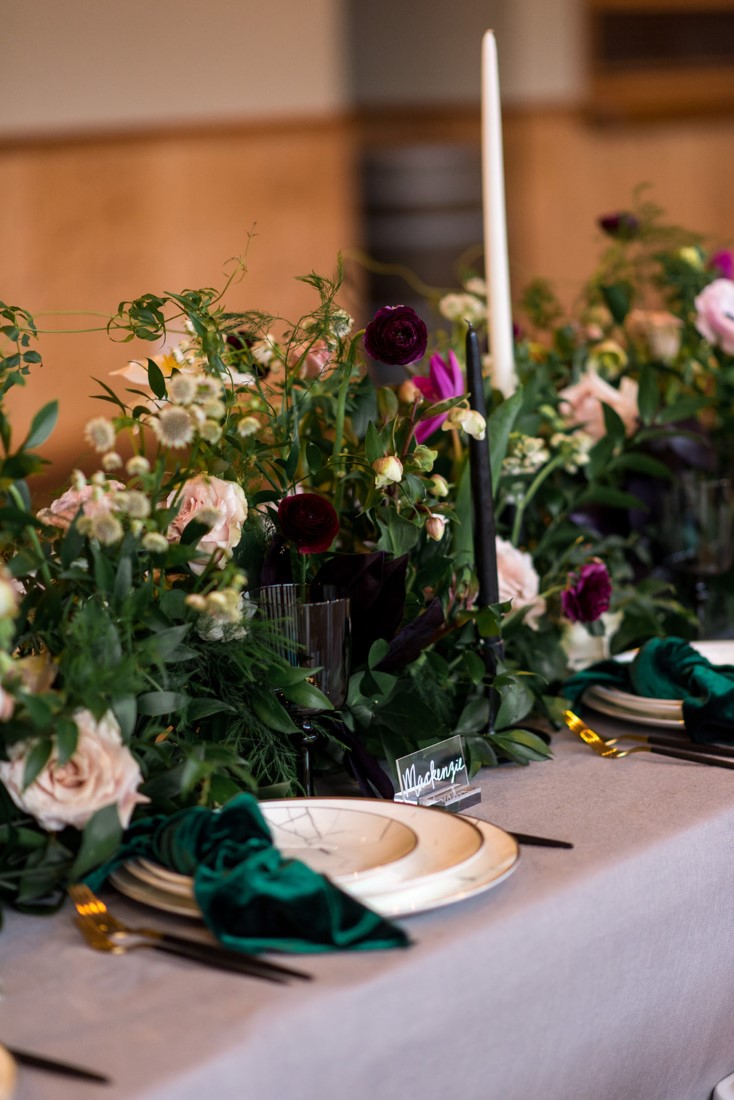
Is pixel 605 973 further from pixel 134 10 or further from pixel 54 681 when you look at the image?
pixel 134 10

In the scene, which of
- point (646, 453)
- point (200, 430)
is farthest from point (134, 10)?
point (200, 430)

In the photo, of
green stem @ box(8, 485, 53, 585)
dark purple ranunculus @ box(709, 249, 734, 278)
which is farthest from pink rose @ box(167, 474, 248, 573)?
dark purple ranunculus @ box(709, 249, 734, 278)

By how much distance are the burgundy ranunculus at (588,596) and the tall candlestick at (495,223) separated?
0.20 m

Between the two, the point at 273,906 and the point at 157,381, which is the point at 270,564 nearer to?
the point at 157,381

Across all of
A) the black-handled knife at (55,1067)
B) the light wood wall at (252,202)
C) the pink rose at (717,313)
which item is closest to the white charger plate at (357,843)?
the black-handled knife at (55,1067)

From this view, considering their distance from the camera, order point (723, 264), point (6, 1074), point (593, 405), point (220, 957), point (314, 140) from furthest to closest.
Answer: point (314, 140)
point (723, 264)
point (593, 405)
point (220, 957)
point (6, 1074)

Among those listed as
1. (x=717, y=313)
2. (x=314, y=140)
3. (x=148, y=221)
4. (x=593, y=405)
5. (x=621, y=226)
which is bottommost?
(x=593, y=405)

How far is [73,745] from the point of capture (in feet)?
2.47

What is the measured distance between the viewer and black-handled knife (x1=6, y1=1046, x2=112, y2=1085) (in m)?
0.59

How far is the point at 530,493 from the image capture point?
131 cm

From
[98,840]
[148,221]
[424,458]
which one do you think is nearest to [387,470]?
[424,458]

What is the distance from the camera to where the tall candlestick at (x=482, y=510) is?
106cm

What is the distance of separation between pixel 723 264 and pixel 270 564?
3.13ft

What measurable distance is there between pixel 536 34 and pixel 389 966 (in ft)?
17.3
